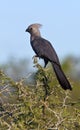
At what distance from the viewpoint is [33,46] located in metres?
8.28

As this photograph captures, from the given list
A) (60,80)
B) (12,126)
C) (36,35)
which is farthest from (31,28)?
(12,126)

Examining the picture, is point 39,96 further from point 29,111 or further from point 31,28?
Result: point 31,28

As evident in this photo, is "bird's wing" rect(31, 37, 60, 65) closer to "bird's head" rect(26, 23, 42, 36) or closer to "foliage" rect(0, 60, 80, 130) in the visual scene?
"bird's head" rect(26, 23, 42, 36)

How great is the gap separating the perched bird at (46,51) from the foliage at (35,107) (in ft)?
1.62

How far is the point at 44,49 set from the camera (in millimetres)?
7832

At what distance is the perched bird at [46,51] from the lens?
681cm

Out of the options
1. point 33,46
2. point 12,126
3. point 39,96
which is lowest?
point 12,126

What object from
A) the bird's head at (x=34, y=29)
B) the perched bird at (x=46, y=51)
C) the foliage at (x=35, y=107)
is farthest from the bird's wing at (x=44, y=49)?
the foliage at (x=35, y=107)

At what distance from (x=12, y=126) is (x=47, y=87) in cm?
100

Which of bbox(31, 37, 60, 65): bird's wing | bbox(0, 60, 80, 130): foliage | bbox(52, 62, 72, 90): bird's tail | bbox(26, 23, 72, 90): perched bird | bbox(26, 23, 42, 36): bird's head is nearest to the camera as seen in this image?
bbox(0, 60, 80, 130): foliage

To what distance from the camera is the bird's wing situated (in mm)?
7508

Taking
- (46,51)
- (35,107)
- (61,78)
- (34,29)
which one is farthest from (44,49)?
(35,107)

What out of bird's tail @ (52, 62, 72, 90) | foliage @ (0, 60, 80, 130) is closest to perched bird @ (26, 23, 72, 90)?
bird's tail @ (52, 62, 72, 90)

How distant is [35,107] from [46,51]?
2.24 metres
